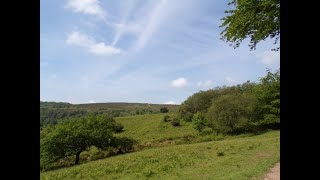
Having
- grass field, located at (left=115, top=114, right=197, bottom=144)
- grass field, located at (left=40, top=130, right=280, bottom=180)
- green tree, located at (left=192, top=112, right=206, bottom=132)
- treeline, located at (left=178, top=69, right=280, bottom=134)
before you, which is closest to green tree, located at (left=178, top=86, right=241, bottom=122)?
grass field, located at (left=115, top=114, right=197, bottom=144)

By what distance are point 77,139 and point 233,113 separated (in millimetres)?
19956

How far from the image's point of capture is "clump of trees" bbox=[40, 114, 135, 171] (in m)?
38.1

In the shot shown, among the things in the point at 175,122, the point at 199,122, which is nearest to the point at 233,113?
the point at 199,122

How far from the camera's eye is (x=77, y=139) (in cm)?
4016

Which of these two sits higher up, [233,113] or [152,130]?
[233,113]

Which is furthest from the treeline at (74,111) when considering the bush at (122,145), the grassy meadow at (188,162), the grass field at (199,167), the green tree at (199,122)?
the grass field at (199,167)

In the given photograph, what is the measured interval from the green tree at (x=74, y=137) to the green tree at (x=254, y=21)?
91.1ft

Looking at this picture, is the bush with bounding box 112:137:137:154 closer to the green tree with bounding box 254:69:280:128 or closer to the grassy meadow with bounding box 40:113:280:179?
the grassy meadow with bounding box 40:113:280:179

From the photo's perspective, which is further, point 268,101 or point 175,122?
point 175,122

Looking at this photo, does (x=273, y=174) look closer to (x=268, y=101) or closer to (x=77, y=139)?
(x=77, y=139)

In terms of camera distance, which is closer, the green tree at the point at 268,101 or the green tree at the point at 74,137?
the green tree at the point at 74,137

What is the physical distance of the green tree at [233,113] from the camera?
147 feet

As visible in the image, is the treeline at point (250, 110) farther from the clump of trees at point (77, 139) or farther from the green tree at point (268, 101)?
the clump of trees at point (77, 139)
